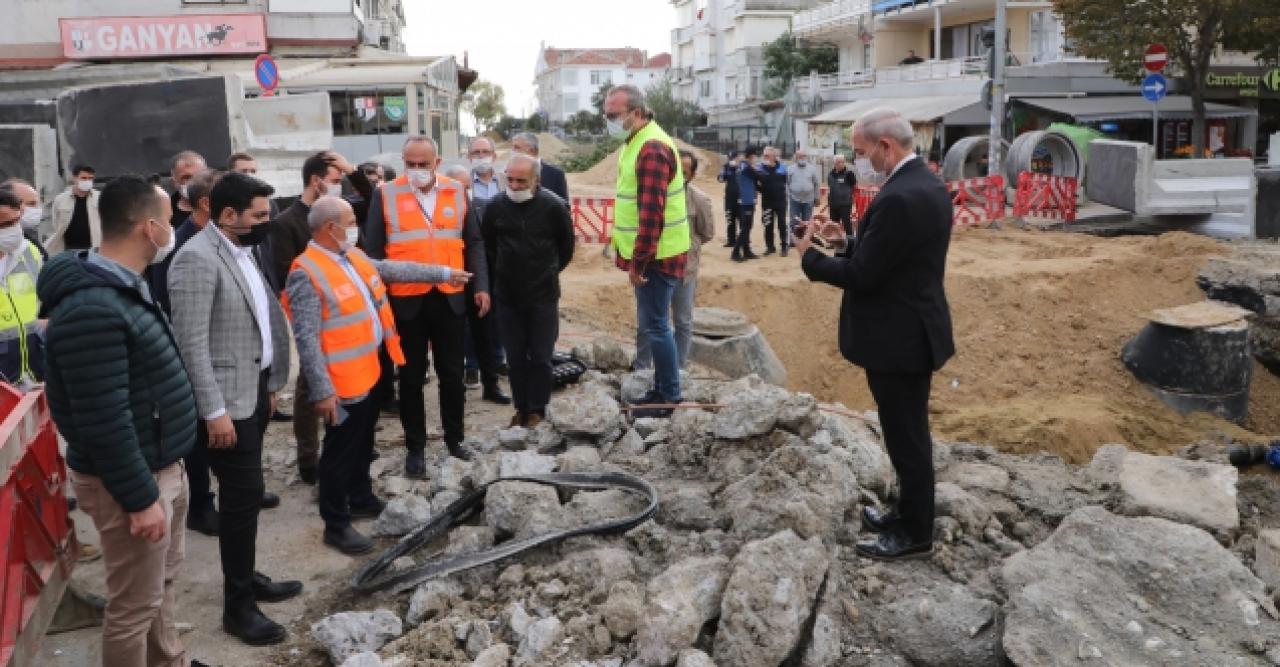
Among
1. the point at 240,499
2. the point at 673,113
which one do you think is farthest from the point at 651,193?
the point at 673,113

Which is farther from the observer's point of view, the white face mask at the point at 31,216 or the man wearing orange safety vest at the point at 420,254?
the white face mask at the point at 31,216

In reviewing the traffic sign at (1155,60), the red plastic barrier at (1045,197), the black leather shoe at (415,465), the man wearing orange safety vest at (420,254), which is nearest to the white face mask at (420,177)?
the man wearing orange safety vest at (420,254)

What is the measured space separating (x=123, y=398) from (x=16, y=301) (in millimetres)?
2924

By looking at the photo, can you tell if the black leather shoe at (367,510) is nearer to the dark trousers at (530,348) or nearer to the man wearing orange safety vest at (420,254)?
the man wearing orange safety vest at (420,254)

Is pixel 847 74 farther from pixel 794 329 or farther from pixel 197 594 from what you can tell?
pixel 197 594

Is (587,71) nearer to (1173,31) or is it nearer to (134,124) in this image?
(1173,31)

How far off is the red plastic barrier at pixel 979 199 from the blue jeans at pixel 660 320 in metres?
15.0

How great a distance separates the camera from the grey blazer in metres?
4.01

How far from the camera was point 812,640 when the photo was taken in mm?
3916

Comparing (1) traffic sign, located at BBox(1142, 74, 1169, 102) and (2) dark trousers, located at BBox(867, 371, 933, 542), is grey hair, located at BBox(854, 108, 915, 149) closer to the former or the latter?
(2) dark trousers, located at BBox(867, 371, 933, 542)

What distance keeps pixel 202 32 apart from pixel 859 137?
2820 centimetres

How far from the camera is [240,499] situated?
4.34m

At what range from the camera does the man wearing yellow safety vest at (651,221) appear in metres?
6.21

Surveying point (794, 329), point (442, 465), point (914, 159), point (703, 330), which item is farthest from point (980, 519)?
point (794, 329)
